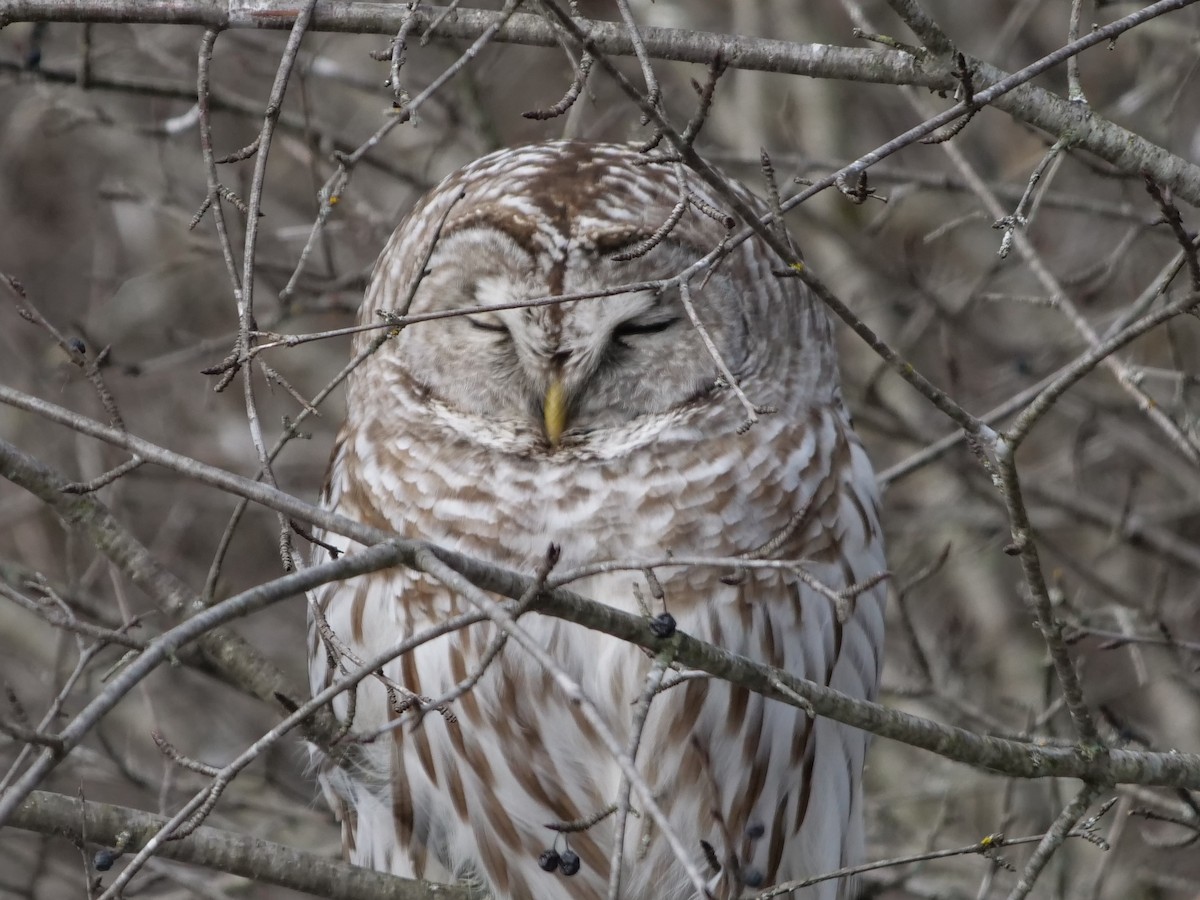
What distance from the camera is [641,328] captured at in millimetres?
3754

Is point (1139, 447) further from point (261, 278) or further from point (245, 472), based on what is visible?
point (245, 472)

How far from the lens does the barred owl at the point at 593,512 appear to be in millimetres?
3684

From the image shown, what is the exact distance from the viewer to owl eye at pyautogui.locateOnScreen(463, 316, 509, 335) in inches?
147

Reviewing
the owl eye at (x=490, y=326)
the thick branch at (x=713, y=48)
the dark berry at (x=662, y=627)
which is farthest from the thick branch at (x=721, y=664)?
the owl eye at (x=490, y=326)

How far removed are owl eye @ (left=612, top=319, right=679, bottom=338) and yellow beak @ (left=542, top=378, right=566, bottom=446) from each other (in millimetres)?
193

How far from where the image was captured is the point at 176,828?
2066 mm

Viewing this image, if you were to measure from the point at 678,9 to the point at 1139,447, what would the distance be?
2.68m

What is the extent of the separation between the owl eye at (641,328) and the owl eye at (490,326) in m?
→ 0.26

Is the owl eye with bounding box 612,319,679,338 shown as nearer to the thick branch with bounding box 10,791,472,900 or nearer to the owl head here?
the owl head

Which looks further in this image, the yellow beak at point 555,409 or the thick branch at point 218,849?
the yellow beak at point 555,409

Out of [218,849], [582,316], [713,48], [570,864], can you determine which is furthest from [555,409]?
[218,849]

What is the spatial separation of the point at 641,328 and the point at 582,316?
0.61 ft

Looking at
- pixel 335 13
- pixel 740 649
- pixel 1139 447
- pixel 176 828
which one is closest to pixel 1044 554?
pixel 1139 447

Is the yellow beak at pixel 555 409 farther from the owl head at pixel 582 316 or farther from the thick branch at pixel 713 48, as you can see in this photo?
the thick branch at pixel 713 48
